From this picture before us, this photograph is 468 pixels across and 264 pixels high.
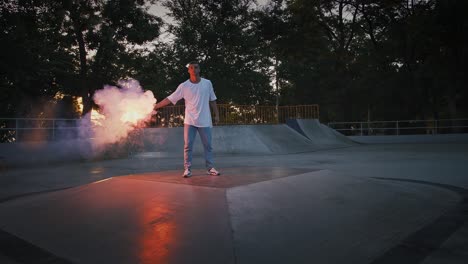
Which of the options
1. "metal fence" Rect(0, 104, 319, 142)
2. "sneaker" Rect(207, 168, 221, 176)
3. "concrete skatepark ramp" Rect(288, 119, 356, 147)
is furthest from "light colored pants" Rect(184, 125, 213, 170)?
"concrete skatepark ramp" Rect(288, 119, 356, 147)

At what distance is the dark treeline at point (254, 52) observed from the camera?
23.9 metres

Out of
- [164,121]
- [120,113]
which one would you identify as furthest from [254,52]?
[120,113]

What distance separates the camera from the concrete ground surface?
3.23 metres

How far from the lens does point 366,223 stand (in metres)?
4.15

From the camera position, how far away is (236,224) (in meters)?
3.61

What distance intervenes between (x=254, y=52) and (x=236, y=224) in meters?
33.2

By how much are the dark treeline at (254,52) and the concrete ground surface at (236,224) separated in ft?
43.9

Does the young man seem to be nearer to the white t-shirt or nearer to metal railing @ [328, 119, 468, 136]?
the white t-shirt

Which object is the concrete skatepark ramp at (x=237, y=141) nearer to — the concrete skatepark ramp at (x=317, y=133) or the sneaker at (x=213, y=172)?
the concrete skatepark ramp at (x=317, y=133)

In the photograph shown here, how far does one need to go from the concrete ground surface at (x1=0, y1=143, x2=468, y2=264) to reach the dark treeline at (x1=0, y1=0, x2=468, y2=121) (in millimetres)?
13382

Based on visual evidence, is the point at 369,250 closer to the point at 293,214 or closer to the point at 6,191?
the point at 293,214

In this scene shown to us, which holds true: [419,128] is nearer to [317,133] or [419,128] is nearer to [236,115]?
[317,133]

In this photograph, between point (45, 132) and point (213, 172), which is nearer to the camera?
point (213, 172)

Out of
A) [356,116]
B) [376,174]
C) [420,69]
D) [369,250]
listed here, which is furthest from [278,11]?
[369,250]
